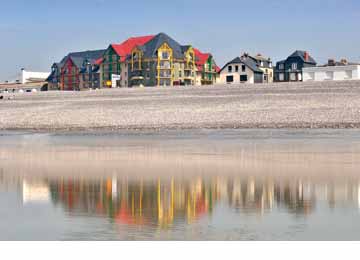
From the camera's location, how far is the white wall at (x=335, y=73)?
283 feet

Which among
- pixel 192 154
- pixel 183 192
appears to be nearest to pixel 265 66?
pixel 192 154

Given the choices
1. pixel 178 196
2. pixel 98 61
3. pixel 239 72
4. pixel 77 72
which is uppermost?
pixel 98 61

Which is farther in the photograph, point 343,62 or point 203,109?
point 343,62

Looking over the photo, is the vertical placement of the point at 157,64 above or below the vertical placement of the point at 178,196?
above

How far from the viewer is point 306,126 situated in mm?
37625

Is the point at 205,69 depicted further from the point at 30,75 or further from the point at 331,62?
the point at 30,75

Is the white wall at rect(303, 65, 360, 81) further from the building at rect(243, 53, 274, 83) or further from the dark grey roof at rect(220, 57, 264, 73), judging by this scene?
the building at rect(243, 53, 274, 83)

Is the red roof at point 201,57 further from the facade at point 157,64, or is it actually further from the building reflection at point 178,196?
→ the building reflection at point 178,196

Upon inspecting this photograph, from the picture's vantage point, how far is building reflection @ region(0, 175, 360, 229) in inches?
478

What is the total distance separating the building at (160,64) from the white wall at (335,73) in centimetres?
2143

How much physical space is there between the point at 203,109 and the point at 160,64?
5494cm

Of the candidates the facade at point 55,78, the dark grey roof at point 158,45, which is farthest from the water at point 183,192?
the facade at point 55,78

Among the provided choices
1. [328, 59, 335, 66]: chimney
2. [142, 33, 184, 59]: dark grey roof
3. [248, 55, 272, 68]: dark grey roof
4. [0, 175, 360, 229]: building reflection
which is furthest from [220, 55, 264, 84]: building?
[0, 175, 360, 229]: building reflection

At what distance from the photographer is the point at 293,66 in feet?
371
